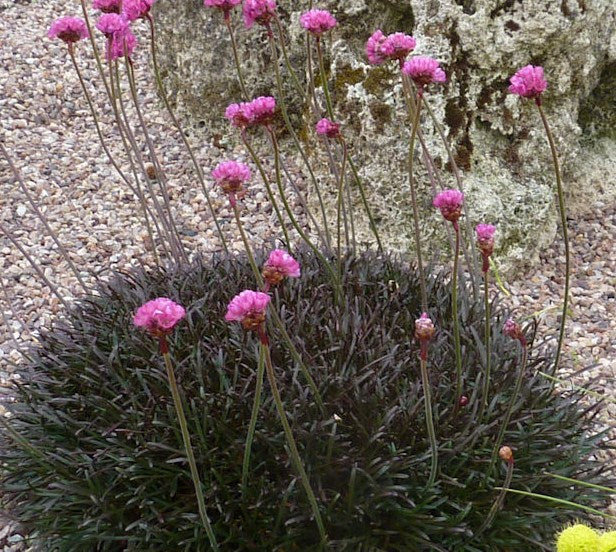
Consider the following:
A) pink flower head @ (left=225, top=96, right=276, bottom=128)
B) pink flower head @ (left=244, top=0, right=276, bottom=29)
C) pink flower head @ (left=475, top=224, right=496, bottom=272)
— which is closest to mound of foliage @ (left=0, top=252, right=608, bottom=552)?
pink flower head @ (left=475, top=224, right=496, bottom=272)

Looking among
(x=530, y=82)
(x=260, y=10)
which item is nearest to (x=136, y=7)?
(x=260, y=10)

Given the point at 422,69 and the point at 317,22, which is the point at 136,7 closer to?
the point at 317,22

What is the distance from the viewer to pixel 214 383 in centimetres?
271

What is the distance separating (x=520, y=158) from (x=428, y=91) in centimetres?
63

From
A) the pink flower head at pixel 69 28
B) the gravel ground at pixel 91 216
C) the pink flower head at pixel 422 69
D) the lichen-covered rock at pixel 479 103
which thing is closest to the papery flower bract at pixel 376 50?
the pink flower head at pixel 422 69

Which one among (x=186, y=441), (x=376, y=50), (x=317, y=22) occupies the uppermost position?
(x=317, y=22)

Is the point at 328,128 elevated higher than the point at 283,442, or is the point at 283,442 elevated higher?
the point at 328,128

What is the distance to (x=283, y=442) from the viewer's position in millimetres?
2473

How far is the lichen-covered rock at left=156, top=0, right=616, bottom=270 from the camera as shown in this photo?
4117 mm

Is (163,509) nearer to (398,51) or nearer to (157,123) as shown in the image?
(398,51)

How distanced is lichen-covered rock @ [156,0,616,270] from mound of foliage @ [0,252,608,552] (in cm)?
136

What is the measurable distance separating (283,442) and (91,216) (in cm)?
276

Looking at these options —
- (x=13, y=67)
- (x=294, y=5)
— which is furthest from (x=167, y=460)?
(x=13, y=67)

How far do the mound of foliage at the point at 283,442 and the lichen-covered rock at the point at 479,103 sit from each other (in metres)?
1.36
